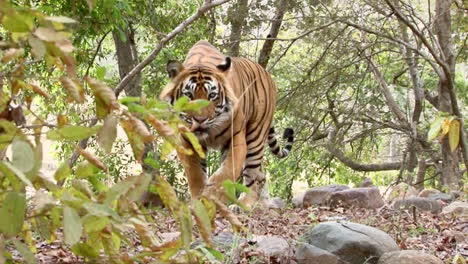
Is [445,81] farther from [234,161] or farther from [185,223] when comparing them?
[185,223]

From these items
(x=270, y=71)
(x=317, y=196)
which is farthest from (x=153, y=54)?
(x=270, y=71)

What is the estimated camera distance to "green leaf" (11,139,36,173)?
5.58 feet

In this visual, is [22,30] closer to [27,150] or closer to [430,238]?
[27,150]

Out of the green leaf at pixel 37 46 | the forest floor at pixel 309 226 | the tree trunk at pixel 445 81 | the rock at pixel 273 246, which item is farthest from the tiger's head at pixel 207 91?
the green leaf at pixel 37 46

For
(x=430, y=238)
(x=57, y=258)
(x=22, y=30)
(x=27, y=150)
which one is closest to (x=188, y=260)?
(x=27, y=150)

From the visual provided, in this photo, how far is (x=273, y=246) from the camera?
183 inches

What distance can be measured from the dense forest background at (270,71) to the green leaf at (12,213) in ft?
0.15

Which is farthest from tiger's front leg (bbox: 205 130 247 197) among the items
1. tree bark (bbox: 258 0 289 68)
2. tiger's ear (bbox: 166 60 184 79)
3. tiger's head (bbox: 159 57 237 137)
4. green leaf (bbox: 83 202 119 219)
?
green leaf (bbox: 83 202 119 219)

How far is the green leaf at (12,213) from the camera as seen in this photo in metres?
1.77

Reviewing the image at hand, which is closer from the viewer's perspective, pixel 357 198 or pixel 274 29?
pixel 357 198

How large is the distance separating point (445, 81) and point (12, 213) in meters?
7.22

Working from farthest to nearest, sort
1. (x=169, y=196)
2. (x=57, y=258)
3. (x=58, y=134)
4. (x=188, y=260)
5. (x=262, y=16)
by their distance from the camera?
(x=262, y=16) → (x=57, y=258) → (x=188, y=260) → (x=169, y=196) → (x=58, y=134)

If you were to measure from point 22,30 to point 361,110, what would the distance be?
1059 centimetres

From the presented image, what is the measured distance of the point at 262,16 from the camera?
9.94m
